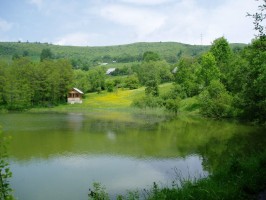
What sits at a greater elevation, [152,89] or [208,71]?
[208,71]

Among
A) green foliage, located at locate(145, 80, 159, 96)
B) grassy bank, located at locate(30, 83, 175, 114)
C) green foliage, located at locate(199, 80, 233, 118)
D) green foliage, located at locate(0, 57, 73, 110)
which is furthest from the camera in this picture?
green foliage, located at locate(145, 80, 159, 96)

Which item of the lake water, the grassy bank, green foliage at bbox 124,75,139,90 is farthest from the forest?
the lake water

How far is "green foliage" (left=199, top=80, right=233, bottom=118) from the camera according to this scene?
53.8m

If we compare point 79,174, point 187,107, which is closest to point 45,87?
point 187,107

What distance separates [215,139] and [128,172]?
50.6ft

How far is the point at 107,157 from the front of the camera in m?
26.9

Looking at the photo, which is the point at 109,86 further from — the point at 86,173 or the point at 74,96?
the point at 86,173

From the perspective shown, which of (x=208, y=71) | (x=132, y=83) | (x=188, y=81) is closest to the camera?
(x=208, y=71)

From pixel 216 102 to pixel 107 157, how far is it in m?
32.5

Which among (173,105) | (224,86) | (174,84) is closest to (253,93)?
(224,86)

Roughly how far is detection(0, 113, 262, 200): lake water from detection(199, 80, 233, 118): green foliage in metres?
9.96

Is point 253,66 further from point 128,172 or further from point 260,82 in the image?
point 128,172

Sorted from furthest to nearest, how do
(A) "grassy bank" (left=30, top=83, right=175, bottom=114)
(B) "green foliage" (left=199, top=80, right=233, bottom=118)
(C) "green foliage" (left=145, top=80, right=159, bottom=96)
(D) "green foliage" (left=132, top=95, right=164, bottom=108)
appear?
1. (C) "green foliage" (left=145, top=80, right=159, bottom=96)
2. (A) "grassy bank" (left=30, top=83, right=175, bottom=114)
3. (D) "green foliage" (left=132, top=95, right=164, bottom=108)
4. (B) "green foliage" (left=199, top=80, right=233, bottom=118)

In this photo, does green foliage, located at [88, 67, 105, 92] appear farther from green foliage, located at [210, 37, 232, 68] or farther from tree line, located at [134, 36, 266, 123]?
green foliage, located at [210, 37, 232, 68]
